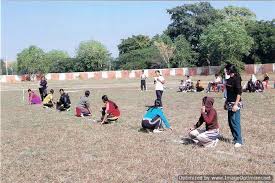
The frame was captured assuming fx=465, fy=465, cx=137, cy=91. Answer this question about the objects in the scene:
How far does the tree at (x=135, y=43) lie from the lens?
325 feet

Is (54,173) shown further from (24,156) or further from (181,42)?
(181,42)

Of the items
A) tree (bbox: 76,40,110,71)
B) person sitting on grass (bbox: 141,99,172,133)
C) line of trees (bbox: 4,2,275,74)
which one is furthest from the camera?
tree (bbox: 76,40,110,71)

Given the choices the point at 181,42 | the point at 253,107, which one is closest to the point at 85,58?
the point at 181,42

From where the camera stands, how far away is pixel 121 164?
8.56 metres

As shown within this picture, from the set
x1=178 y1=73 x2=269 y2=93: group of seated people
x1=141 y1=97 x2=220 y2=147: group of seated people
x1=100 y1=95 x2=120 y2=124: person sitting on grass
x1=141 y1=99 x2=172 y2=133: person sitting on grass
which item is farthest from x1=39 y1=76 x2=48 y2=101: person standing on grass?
x1=141 y1=97 x2=220 y2=147: group of seated people

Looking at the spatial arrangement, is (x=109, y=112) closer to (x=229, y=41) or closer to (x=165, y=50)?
(x=229, y=41)

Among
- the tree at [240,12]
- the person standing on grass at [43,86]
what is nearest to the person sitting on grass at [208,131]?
the person standing on grass at [43,86]

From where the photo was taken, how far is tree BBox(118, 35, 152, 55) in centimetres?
9900

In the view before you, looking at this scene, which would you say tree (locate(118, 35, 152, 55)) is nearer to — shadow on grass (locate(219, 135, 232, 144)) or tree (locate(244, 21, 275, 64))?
tree (locate(244, 21, 275, 64))

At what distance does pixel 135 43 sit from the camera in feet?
326

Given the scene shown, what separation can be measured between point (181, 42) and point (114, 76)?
50.7 ft

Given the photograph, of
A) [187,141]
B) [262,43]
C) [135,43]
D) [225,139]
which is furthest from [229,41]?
[187,141]

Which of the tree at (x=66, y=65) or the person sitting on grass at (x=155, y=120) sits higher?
the tree at (x=66, y=65)

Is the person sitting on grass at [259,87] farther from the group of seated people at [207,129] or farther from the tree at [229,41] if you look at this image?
the tree at [229,41]
